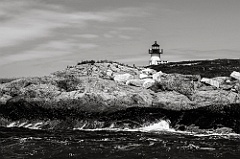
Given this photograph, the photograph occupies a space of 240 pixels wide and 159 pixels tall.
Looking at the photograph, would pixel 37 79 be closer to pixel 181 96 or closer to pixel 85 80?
pixel 85 80

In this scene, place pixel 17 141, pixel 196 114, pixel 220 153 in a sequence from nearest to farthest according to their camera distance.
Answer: pixel 220 153, pixel 17 141, pixel 196 114

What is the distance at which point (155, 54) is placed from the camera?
3506 inches

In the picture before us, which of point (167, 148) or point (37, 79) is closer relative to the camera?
point (167, 148)

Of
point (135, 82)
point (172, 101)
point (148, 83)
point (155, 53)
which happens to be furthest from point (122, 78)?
point (155, 53)

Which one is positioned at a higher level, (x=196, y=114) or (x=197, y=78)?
(x=197, y=78)

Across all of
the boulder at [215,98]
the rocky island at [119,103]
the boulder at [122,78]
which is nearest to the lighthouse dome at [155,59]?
the boulder at [122,78]

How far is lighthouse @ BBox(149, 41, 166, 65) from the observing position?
3442 inches

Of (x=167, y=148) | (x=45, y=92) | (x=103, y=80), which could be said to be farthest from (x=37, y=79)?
(x=167, y=148)

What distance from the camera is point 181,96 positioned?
3048 cm

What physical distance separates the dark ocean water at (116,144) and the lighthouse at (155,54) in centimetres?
6012

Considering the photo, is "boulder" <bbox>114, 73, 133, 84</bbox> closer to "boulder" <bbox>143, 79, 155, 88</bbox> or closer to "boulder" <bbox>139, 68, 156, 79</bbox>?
"boulder" <bbox>139, 68, 156, 79</bbox>

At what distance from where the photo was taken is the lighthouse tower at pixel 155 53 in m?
87.4

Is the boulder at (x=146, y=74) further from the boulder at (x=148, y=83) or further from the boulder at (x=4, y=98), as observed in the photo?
the boulder at (x=4, y=98)

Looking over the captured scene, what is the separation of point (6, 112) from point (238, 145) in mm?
19609
